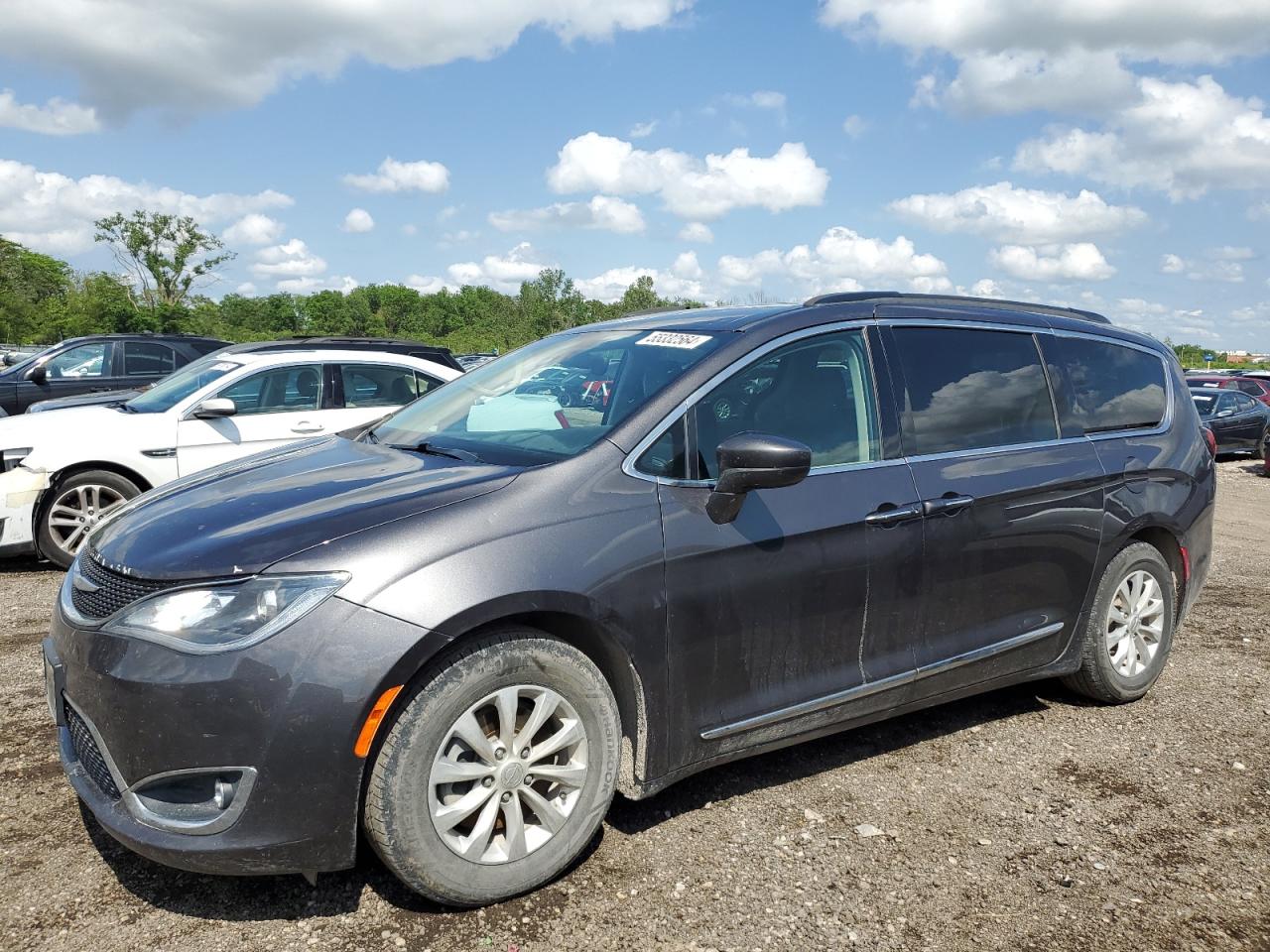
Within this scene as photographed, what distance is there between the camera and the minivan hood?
265 cm

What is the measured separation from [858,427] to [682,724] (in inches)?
→ 49.6

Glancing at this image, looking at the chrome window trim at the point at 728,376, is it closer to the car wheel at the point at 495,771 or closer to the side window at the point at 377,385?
the car wheel at the point at 495,771

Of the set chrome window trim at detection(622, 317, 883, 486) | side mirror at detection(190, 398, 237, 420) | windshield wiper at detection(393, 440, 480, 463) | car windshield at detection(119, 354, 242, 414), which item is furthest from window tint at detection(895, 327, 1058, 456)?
car windshield at detection(119, 354, 242, 414)

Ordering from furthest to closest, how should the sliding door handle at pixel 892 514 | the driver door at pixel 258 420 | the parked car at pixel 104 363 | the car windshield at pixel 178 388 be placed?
the parked car at pixel 104 363
the car windshield at pixel 178 388
the driver door at pixel 258 420
the sliding door handle at pixel 892 514

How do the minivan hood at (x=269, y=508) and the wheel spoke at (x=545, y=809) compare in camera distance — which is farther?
the wheel spoke at (x=545, y=809)

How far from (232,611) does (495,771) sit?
827mm

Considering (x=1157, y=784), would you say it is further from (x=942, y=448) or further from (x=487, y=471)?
(x=487, y=471)

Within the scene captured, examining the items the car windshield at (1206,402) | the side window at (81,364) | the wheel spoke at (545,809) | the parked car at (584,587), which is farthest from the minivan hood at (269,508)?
the car windshield at (1206,402)

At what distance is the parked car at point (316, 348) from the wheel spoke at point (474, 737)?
666 cm

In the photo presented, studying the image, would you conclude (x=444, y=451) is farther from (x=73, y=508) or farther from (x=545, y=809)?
(x=73, y=508)

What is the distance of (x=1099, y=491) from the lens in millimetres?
4258

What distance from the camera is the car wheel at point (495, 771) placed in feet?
8.56

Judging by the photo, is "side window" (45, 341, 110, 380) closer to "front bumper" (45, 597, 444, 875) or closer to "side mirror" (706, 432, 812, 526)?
"front bumper" (45, 597, 444, 875)

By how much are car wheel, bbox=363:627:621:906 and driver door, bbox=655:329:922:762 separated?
0.34 meters
